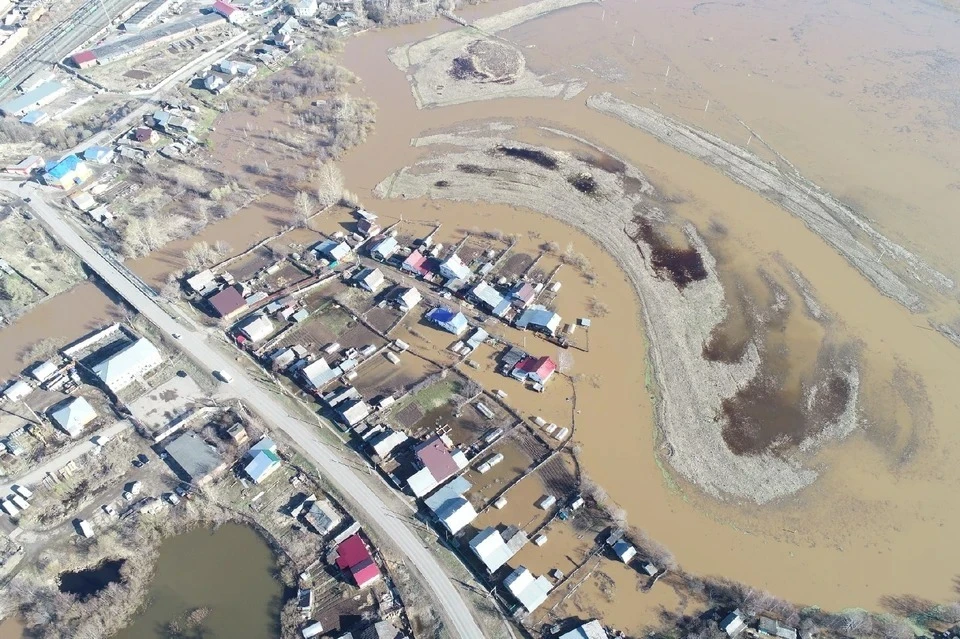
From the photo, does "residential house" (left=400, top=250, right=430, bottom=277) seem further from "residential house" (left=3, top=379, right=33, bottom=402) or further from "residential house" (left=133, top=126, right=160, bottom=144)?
"residential house" (left=133, top=126, right=160, bottom=144)

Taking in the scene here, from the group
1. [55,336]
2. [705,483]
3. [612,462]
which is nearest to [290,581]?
[612,462]

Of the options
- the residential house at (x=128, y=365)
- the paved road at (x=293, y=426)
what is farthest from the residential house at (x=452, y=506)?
the residential house at (x=128, y=365)

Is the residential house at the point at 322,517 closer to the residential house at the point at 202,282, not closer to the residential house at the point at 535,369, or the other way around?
the residential house at the point at 535,369

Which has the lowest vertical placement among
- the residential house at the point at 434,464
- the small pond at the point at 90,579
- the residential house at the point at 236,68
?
the small pond at the point at 90,579

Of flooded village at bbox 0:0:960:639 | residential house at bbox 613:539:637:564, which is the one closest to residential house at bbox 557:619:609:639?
flooded village at bbox 0:0:960:639

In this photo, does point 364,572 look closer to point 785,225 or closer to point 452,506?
point 452,506
